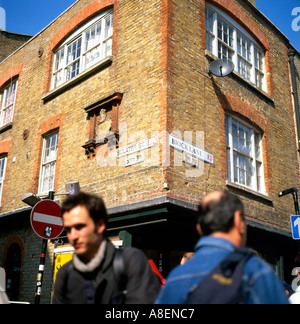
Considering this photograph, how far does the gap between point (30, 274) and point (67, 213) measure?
8.57 metres

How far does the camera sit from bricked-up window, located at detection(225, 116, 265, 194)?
30.5 ft

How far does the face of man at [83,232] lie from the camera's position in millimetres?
2285

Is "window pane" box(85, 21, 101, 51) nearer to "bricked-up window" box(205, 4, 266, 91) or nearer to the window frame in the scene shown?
the window frame

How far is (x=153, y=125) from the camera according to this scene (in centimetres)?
778

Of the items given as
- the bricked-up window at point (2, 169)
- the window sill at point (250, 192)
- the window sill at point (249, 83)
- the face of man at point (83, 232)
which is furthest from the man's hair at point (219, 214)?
the bricked-up window at point (2, 169)

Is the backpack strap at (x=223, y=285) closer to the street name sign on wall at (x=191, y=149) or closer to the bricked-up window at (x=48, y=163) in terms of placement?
the street name sign on wall at (x=191, y=149)

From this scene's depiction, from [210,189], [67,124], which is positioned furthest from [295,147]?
[67,124]

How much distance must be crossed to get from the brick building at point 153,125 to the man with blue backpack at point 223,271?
5.07m

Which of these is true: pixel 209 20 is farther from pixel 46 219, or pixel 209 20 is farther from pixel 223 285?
pixel 223 285

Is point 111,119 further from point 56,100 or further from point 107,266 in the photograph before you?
point 107,266

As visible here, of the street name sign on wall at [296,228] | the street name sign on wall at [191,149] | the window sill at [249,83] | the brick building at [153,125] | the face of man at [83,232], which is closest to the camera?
the face of man at [83,232]

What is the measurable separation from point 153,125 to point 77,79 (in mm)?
3682

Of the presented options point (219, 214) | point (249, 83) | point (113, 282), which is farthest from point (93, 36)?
point (219, 214)
